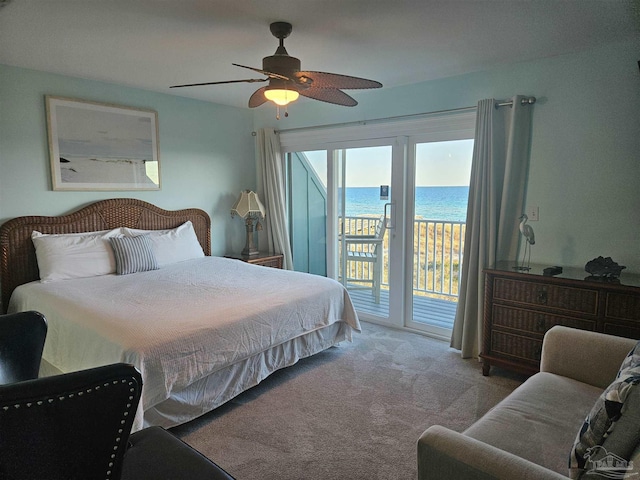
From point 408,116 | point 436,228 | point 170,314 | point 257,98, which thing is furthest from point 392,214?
point 170,314

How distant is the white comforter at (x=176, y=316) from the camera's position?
2.23m

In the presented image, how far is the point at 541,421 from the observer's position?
67.9 inches

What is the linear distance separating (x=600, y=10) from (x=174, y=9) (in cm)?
232

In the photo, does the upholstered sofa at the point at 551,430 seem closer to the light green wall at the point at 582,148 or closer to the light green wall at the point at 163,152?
the light green wall at the point at 582,148

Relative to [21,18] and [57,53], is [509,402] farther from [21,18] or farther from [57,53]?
[57,53]

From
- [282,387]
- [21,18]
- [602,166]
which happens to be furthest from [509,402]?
[21,18]

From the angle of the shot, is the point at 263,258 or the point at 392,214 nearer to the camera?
the point at 392,214

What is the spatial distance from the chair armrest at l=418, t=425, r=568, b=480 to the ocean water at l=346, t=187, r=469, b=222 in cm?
267

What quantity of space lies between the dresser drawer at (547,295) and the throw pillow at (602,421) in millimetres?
1507

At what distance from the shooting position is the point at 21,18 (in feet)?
7.83

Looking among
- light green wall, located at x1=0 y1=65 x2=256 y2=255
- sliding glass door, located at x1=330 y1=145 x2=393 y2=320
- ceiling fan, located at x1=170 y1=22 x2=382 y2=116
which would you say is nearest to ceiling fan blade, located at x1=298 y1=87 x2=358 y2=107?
ceiling fan, located at x1=170 y1=22 x2=382 y2=116

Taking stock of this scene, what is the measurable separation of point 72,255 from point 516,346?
3551 millimetres

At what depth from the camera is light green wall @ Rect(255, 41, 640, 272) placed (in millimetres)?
2814

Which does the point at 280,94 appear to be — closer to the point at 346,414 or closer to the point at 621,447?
the point at 346,414
